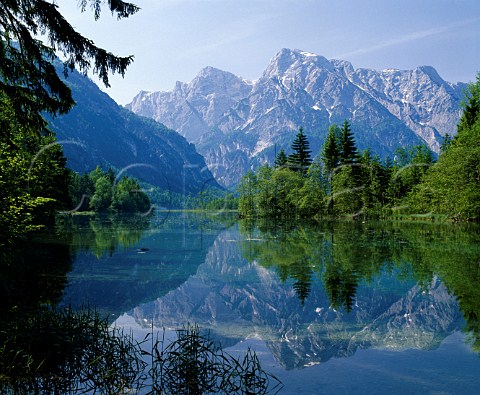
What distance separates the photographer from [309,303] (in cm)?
1546

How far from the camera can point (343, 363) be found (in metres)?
9.70

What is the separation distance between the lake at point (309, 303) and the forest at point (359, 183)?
36.6 m

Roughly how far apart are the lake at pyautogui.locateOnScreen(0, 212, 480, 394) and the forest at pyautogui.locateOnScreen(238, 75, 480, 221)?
3664 cm

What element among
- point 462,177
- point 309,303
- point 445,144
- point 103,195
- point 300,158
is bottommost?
point 309,303

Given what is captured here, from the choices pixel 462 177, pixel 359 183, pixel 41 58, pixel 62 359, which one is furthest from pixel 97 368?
pixel 359 183

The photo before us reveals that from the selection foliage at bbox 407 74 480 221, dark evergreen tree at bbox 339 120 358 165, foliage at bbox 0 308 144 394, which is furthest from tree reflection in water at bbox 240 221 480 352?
dark evergreen tree at bbox 339 120 358 165

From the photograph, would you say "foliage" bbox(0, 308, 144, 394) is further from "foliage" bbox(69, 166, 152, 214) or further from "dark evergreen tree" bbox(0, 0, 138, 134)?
"foliage" bbox(69, 166, 152, 214)

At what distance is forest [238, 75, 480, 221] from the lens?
62.3 metres

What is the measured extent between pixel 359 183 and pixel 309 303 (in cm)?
6993

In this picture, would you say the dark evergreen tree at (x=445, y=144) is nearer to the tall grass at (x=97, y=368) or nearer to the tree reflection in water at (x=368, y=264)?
the tree reflection in water at (x=368, y=264)

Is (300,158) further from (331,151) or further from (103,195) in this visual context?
(103,195)

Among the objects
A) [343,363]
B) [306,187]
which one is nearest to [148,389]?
[343,363]

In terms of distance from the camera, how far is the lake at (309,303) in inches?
368

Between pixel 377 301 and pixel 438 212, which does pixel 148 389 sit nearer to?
pixel 377 301
